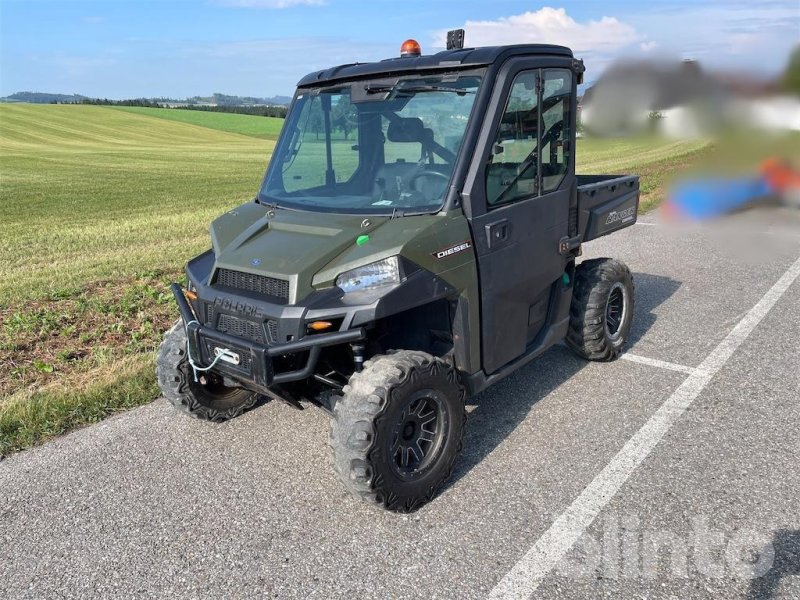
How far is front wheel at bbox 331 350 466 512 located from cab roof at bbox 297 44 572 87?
1.67 metres

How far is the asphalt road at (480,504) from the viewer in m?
2.97

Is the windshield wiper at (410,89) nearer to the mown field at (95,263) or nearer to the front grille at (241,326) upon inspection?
the front grille at (241,326)

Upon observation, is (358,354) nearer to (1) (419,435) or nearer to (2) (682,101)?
(1) (419,435)

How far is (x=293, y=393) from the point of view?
3.77m

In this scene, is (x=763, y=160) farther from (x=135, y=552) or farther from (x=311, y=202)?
(x=135, y=552)

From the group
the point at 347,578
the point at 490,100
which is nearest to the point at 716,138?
the point at 490,100

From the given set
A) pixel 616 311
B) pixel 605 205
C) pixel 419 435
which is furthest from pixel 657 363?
pixel 419 435

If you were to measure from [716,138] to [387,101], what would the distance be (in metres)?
4.30

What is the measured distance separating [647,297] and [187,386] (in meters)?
4.92

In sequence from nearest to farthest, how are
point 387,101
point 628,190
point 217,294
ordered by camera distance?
point 217,294 → point 387,101 → point 628,190

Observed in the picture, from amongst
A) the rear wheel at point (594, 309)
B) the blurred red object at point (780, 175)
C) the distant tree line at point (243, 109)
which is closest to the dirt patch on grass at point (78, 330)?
the rear wheel at point (594, 309)

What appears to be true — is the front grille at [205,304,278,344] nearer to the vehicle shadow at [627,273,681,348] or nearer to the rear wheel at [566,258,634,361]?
the rear wheel at [566,258,634,361]

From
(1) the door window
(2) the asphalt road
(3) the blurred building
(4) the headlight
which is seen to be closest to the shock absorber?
(4) the headlight

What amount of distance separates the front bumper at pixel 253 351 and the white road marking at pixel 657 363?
9.84ft
